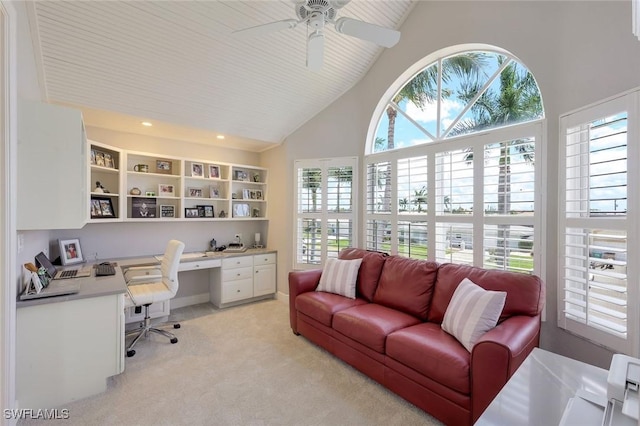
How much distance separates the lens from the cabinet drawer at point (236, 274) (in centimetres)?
394

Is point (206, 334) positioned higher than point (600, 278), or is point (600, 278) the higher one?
point (600, 278)

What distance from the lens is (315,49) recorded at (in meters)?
2.11

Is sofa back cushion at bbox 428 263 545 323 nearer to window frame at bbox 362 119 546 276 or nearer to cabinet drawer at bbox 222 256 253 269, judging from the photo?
window frame at bbox 362 119 546 276

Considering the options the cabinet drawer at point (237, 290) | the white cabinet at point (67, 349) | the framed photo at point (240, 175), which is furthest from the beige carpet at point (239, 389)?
the framed photo at point (240, 175)

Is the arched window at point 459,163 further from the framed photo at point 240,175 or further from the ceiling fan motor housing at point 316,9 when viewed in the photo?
the framed photo at point 240,175

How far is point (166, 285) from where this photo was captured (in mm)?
3096

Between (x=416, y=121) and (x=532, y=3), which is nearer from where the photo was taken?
(x=532, y=3)

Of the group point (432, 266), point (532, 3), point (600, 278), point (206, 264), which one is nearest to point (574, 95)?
point (532, 3)

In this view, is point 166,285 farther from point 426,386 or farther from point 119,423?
point 426,386

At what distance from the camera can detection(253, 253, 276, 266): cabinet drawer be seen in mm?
4266

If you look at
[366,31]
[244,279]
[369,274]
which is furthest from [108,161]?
[369,274]

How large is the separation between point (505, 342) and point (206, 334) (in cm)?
295

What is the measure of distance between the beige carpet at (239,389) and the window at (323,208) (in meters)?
1.33

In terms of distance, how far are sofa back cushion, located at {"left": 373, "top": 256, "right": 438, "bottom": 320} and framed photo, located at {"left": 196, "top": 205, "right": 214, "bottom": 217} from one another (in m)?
2.83
